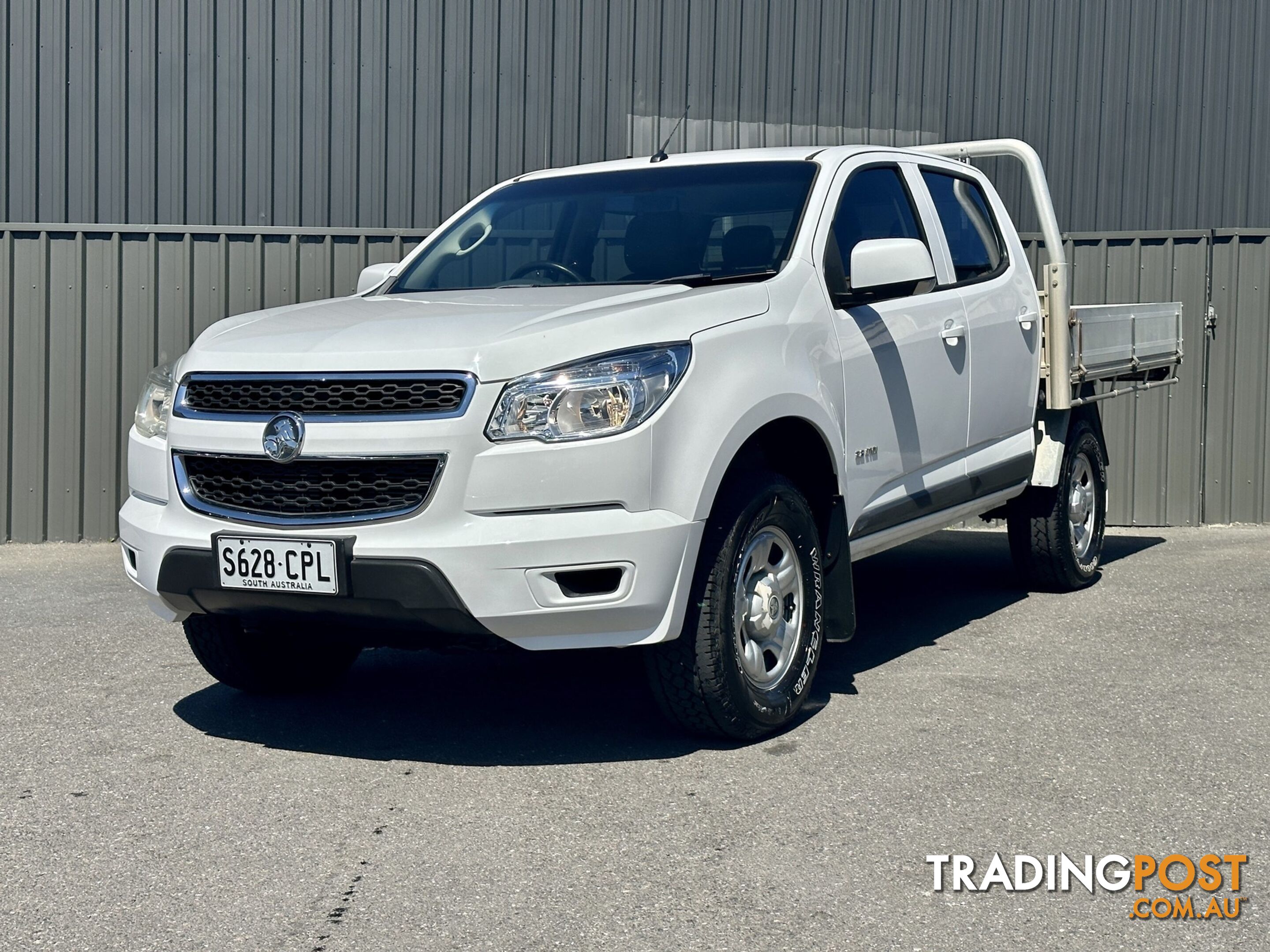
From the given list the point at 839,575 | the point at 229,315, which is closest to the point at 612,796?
the point at 839,575

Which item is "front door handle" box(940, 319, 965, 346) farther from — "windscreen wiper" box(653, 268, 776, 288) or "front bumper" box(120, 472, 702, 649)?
"front bumper" box(120, 472, 702, 649)

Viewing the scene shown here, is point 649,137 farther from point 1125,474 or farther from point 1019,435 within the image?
point 1019,435

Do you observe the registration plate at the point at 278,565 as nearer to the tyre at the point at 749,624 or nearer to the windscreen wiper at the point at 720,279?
the tyre at the point at 749,624

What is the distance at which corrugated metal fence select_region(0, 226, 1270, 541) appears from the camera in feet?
32.2

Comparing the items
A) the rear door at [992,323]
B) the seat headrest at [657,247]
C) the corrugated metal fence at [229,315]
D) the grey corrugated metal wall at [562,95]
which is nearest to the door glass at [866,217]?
the rear door at [992,323]

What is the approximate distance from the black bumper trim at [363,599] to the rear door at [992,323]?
2.88 meters

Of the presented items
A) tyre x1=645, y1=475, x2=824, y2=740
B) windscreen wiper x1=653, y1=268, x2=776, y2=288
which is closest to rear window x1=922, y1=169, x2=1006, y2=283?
windscreen wiper x1=653, y1=268, x2=776, y2=288

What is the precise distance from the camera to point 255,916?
3.43 meters

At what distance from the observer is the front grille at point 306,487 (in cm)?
432

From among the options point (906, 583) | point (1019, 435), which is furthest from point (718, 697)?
point (906, 583)

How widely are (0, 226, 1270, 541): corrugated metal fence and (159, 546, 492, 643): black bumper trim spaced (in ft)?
18.6

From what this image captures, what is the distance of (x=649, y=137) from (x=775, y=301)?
Result: 6.85 metres

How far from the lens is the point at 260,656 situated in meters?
5.43

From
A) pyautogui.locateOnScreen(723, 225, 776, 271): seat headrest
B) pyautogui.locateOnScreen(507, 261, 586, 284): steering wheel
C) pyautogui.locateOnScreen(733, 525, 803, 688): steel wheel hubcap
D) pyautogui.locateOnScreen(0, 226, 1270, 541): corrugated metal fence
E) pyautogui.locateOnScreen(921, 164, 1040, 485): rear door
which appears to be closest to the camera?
pyautogui.locateOnScreen(733, 525, 803, 688): steel wheel hubcap
